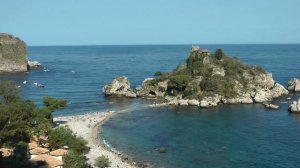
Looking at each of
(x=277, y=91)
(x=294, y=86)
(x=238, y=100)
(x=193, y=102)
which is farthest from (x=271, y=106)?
(x=294, y=86)

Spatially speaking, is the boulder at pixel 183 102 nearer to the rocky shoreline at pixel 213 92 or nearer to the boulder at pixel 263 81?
the rocky shoreline at pixel 213 92

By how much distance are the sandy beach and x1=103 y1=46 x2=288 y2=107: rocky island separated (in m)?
24.2

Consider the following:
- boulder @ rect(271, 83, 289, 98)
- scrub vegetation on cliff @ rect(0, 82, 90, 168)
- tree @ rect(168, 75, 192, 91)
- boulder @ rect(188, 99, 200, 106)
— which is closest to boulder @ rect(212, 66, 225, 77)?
tree @ rect(168, 75, 192, 91)

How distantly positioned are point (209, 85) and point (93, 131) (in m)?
43.0

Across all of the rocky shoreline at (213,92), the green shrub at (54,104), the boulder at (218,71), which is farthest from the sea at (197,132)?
the boulder at (218,71)

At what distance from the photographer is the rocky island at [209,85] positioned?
119 metres

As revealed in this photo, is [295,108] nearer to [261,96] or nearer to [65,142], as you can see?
[261,96]

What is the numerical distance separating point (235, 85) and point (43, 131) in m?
66.8

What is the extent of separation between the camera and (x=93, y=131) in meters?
89.8

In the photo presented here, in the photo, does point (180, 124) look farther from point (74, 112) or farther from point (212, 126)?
point (74, 112)

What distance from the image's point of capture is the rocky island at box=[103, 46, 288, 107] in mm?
118938

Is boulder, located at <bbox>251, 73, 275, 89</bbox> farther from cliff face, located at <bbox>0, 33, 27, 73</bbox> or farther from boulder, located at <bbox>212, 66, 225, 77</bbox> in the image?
cliff face, located at <bbox>0, 33, 27, 73</bbox>

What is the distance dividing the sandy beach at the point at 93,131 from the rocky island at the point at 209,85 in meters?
24.2

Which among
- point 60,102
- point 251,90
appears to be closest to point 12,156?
point 60,102
